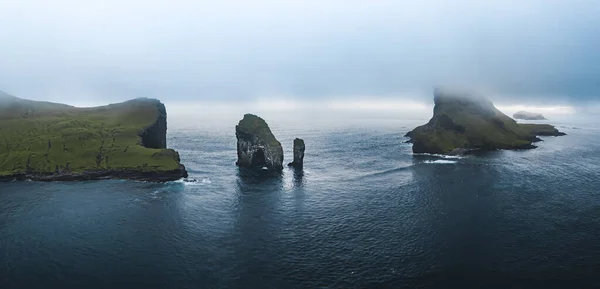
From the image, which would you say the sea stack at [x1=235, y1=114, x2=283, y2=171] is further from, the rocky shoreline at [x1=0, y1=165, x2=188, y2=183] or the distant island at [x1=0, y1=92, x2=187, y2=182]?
the rocky shoreline at [x1=0, y1=165, x2=188, y2=183]

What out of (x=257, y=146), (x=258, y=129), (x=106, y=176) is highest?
(x=258, y=129)

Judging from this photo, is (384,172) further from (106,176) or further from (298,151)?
(106,176)

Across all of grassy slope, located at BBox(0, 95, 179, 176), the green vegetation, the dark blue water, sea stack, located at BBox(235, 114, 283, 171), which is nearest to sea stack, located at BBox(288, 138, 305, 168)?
sea stack, located at BBox(235, 114, 283, 171)

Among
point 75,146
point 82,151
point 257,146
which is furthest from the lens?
point 257,146

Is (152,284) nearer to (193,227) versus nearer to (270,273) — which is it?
(270,273)

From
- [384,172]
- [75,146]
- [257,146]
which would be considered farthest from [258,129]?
[75,146]

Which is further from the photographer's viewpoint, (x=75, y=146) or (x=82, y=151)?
(x=75, y=146)

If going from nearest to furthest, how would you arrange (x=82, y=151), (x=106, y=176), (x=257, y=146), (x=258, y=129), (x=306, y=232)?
1. (x=306, y=232)
2. (x=106, y=176)
3. (x=82, y=151)
4. (x=258, y=129)
5. (x=257, y=146)
